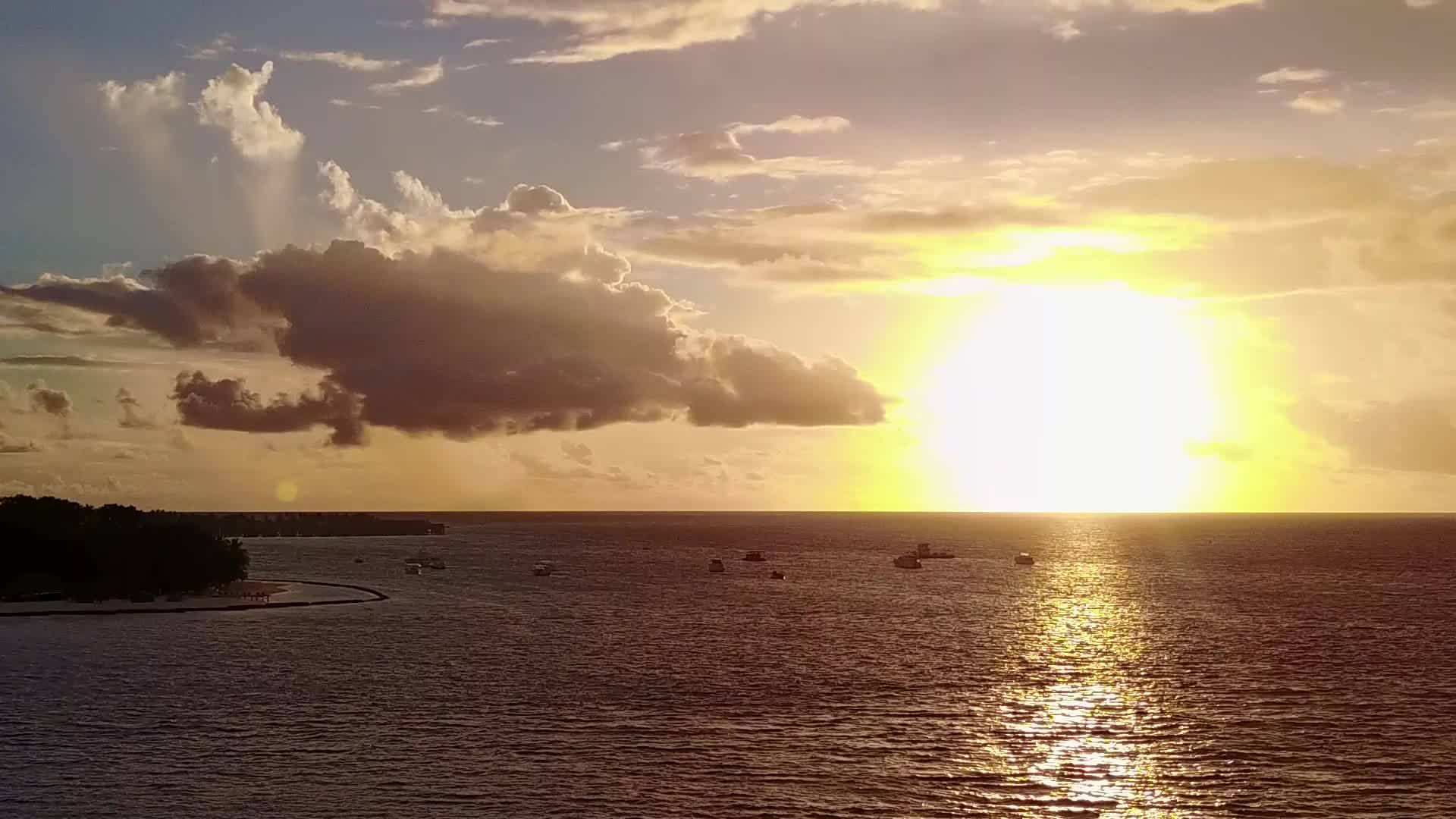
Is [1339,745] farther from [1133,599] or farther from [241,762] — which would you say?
[1133,599]

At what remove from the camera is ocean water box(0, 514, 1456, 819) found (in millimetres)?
56188

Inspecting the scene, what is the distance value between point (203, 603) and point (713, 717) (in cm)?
8282

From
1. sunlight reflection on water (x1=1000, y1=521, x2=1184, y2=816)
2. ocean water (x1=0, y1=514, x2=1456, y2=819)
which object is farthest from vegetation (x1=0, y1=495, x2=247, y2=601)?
sunlight reflection on water (x1=1000, y1=521, x2=1184, y2=816)

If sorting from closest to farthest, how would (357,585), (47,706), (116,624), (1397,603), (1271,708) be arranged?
(47,706), (1271,708), (116,624), (1397,603), (357,585)

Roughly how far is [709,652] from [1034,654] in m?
27.6

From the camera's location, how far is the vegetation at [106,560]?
141500 millimetres

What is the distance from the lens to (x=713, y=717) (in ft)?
247

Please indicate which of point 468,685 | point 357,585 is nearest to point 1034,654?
point 468,685

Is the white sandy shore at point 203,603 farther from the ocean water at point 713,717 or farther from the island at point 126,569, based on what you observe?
the ocean water at point 713,717

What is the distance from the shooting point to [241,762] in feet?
202

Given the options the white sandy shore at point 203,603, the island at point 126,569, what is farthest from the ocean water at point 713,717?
the island at point 126,569

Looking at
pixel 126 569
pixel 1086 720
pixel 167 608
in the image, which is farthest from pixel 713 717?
pixel 126 569

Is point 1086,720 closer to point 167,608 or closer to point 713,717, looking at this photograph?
point 713,717

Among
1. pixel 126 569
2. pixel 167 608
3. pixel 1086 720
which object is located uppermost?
pixel 126 569
